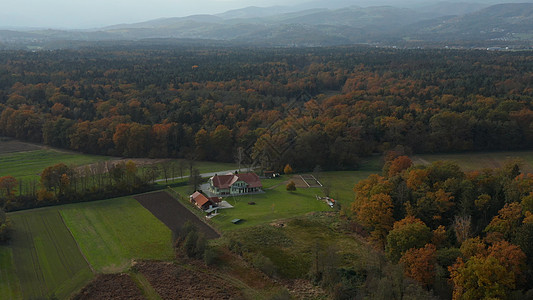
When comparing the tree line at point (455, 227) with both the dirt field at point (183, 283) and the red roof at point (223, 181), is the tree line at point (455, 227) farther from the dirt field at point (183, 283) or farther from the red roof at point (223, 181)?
the red roof at point (223, 181)

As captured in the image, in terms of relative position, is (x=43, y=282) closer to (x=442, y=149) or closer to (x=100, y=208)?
(x=100, y=208)

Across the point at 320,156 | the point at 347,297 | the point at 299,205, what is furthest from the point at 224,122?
the point at 347,297

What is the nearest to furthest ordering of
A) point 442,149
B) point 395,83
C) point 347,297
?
point 347,297, point 442,149, point 395,83

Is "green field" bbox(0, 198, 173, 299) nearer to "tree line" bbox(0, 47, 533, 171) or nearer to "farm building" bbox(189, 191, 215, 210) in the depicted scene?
"farm building" bbox(189, 191, 215, 210)

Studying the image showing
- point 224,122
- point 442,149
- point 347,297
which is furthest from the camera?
point 224,122

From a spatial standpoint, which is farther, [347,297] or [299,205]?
[299,205]

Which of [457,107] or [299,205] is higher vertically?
[457,107]
